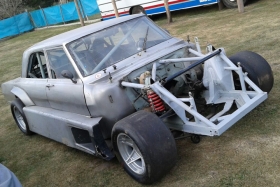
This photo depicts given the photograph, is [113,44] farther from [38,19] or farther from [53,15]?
[38,19]

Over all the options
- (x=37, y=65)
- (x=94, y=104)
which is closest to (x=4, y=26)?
(x=37, y=65)

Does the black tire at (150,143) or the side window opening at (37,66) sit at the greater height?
the side window opening at (37,66)

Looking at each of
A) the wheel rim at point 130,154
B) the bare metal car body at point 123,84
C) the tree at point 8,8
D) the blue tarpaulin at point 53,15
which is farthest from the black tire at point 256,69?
the tree at point 8,8

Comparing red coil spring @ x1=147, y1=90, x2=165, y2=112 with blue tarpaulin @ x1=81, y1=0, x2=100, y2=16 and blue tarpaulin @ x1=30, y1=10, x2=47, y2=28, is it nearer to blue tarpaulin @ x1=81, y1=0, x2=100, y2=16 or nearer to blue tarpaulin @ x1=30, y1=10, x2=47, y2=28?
blue tarpaulin @ x1=81, y1=0, x2=100, y2=16

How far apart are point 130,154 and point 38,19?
87.6 ft

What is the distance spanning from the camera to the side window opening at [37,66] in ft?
18.5

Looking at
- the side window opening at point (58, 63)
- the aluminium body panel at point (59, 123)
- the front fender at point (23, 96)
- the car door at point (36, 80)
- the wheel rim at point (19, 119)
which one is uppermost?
the side window opening at point (58, 63)

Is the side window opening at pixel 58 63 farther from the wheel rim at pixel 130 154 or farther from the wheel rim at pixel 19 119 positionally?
the wheel rim at pixel 19 119

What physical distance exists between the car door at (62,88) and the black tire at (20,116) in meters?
1.12

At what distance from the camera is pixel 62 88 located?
4.96 m

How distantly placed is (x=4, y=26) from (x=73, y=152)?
25112 millimetres

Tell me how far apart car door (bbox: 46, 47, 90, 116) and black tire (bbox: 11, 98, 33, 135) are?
1121 millimetres

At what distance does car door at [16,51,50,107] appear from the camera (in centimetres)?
554

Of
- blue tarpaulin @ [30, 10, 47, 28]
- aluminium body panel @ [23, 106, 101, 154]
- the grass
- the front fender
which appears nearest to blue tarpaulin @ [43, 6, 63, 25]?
blue tarpaulin @ [30, 10, 47, 28]
